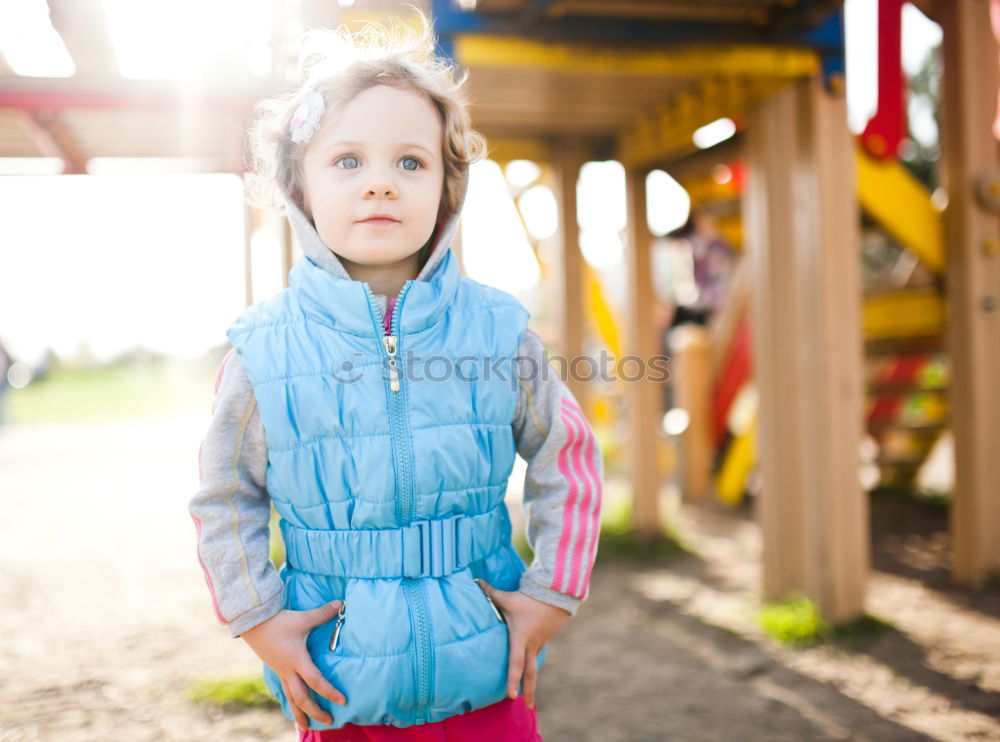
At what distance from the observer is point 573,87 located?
11.1ft

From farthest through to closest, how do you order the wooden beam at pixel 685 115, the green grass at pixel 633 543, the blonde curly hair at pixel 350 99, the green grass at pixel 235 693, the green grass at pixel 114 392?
the green grass at pixel 114 392
the green grass at pixel 633 543
the wooden beam at pixel 685 115
the green grass at pixel 235 693
the blonde curly hair at pixel 350 99

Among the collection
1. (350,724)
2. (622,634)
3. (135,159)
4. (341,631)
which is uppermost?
(135,159)

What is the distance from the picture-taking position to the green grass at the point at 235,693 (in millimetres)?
2527

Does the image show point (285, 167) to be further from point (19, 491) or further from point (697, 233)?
point (19, 491)

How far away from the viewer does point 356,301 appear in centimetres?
121

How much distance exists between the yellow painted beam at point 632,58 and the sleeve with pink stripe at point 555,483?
1.65 metres

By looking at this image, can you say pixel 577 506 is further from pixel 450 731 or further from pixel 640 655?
pixel 640 655

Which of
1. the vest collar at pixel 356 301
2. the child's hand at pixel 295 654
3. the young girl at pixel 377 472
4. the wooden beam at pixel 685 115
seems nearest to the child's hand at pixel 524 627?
the young girl at pixel 377 472

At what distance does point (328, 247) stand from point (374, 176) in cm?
15

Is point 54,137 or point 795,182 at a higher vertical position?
point 54,137

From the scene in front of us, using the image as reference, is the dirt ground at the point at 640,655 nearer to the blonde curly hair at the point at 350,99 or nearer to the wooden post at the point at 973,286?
the wooden post at the point at 973,286

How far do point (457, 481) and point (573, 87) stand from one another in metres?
2.60

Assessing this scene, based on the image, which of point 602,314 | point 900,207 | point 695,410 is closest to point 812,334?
point 900,207

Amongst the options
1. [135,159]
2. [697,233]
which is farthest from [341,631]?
[697,233]
